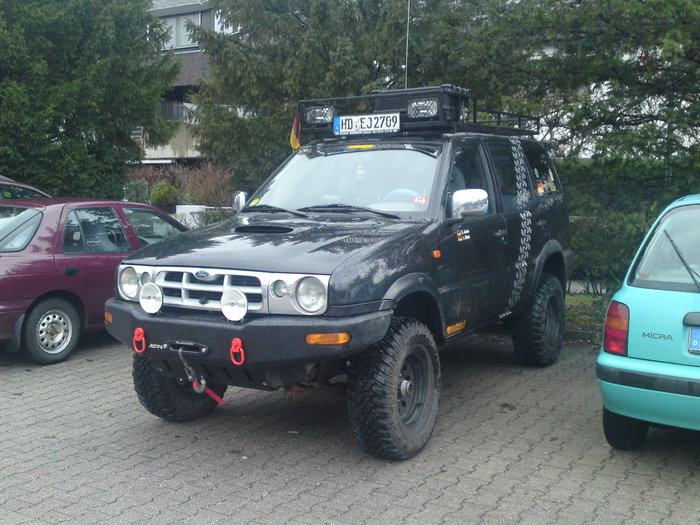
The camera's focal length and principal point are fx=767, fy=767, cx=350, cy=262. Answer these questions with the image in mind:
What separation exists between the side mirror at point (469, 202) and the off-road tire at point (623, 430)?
1.58 metres

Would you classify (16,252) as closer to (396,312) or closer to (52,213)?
(52,213)

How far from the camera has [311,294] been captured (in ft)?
14.3

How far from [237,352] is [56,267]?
3.68 m

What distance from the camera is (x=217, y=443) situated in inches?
208

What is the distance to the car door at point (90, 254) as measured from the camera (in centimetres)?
744

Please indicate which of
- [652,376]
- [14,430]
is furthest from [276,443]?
[652,376]

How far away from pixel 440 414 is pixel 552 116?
401cm

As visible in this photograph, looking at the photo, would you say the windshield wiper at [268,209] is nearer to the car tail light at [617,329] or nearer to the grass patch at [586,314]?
the car tail light at [617,329]

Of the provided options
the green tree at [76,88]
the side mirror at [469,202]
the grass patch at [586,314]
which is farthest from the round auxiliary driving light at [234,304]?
the green tree at [76,88]

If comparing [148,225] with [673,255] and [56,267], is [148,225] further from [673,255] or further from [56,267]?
[673,255]

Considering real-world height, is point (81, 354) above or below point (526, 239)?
below

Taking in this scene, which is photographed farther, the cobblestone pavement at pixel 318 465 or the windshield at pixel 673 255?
the windshield at pixel 673 255

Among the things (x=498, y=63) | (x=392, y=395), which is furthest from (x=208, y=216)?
(x=392, y=395)

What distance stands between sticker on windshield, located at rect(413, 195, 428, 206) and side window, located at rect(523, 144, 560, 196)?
7.01 feet
